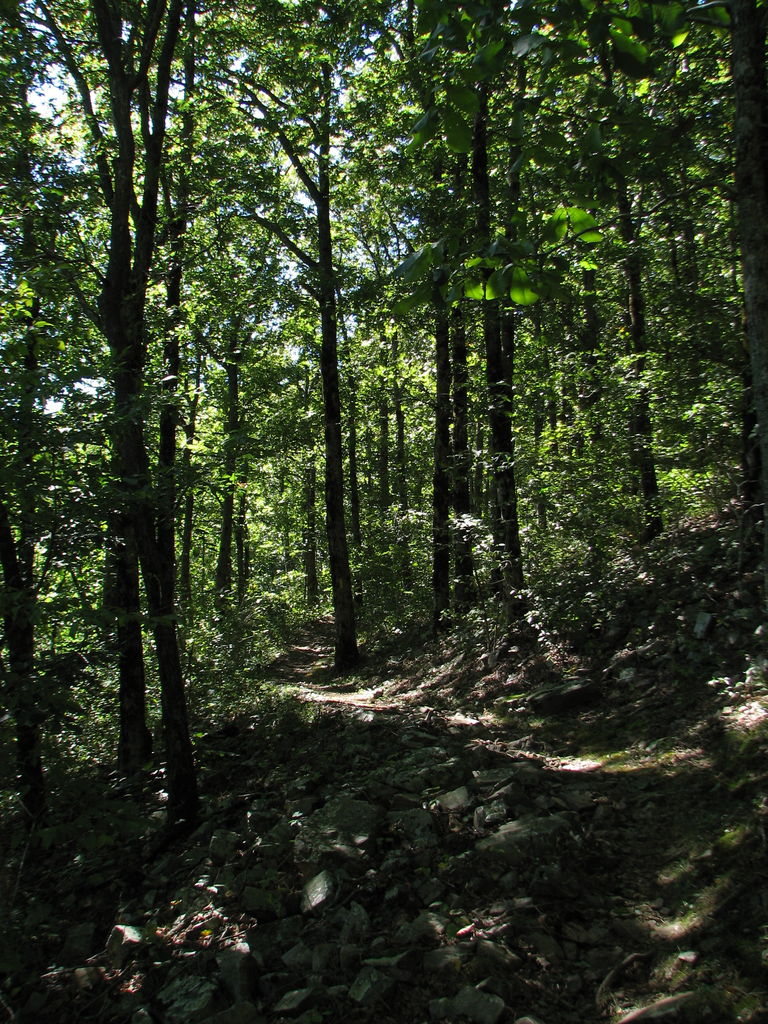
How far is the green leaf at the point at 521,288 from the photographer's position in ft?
8.17

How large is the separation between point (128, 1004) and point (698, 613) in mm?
6567

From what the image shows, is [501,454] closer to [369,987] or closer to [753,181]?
[753,181]

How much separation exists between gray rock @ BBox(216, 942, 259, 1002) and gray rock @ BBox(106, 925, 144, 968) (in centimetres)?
79

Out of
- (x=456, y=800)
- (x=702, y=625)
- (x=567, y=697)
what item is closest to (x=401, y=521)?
(x=567, y=697)

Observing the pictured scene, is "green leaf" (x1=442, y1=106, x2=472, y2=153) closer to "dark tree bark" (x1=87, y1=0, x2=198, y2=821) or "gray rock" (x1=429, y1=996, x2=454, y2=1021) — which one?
"dark tree bark" (x1=87, y1=0, x2=198, y2=821)

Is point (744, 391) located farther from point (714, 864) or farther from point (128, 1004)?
point (128, 1004)

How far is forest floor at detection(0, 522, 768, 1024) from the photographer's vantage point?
3.24 meters

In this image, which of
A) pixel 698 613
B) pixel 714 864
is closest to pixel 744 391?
pixel 698 613

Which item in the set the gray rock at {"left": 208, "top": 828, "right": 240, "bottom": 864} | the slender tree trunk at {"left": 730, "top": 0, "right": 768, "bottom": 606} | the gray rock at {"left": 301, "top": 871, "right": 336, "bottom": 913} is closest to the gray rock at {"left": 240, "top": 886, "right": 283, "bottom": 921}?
the gray rock at {"left": 301, "top": 871, "right": 336, "bottom": 913}

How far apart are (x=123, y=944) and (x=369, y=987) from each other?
2.07 m

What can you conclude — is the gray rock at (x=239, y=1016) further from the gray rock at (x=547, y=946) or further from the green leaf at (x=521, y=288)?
the green leaf at (x=521, y=288)

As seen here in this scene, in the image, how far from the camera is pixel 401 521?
14992mm

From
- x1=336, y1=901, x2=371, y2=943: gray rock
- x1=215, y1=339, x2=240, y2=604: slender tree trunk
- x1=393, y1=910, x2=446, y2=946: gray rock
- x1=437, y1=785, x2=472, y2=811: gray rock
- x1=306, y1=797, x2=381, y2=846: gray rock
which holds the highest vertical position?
x1=215, y1=339, x2=240, y2=604: slender tree trunk

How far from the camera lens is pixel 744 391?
20.9 ft
